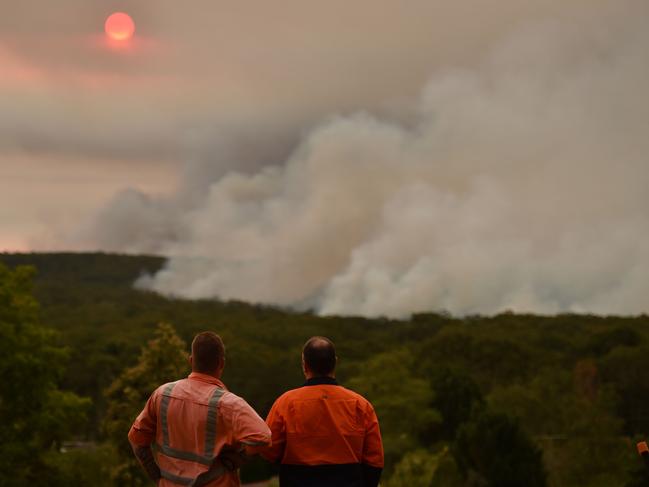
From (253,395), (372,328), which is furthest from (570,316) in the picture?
(253,395)

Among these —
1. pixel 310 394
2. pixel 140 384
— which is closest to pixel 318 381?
pixel 310 394

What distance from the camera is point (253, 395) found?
81.3 m

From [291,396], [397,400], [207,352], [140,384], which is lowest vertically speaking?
[291,396]

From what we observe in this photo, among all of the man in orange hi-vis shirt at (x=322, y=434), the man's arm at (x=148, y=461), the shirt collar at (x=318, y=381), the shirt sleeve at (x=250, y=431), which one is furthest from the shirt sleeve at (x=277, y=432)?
the man's arm at (x=148, y=461)

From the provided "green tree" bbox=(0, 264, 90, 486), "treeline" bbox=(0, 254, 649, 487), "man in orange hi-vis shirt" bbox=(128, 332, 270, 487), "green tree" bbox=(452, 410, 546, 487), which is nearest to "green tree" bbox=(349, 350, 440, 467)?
"treeline" bbox=(0, 254, 649, 487)

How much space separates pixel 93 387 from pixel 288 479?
89.2 m

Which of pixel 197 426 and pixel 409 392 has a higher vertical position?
pixel 409 392

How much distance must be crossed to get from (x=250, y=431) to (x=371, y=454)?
1.16 meters

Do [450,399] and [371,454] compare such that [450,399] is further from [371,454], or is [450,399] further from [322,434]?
[322,434]

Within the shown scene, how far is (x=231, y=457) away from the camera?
7.45m

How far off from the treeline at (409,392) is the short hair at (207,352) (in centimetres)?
3361

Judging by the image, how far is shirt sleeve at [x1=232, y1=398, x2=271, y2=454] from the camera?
23.8ft

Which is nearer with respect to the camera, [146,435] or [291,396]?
[146,435]

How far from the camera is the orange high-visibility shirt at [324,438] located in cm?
789
